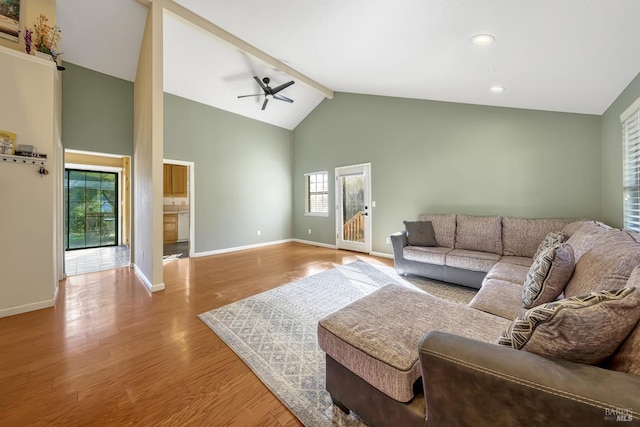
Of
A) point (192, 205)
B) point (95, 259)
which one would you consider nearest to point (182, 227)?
point (95, 259)

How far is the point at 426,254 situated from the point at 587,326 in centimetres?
292

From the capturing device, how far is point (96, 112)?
414 centimetres

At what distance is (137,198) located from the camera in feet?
13.9

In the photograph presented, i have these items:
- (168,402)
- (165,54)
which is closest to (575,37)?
(168,402)

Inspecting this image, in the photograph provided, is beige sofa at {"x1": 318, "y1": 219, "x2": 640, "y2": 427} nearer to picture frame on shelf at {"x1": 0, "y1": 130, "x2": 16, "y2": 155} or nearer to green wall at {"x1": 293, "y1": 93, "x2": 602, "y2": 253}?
green wall at {"x1": 293, "y1": 93, "x2": 602, "y2": 253}

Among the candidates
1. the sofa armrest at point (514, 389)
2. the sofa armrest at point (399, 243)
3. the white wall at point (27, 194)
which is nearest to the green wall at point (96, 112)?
the white wall at point (27, 194)

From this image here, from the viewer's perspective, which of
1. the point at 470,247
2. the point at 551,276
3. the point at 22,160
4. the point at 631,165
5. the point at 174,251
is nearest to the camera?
the point at 551,276

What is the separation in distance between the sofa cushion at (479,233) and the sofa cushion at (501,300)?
1492mm

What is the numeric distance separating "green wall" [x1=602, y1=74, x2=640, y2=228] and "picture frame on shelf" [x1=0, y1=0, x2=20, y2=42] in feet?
20.4

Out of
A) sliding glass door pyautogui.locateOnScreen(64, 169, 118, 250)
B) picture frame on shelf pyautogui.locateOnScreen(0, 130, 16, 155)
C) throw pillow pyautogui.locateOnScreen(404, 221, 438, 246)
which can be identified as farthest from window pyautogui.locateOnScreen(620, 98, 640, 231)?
sliding glass door pyautogui.locateOnScreen(64, 169, 118, 250)

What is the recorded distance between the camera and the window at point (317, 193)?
6.43 metres

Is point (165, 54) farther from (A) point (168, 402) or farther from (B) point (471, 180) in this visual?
(B) point (471, 180)

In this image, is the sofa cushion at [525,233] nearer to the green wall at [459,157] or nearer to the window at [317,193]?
the green wall at [459,157]

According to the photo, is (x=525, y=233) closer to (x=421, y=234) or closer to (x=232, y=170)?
(x=421, y=234)
